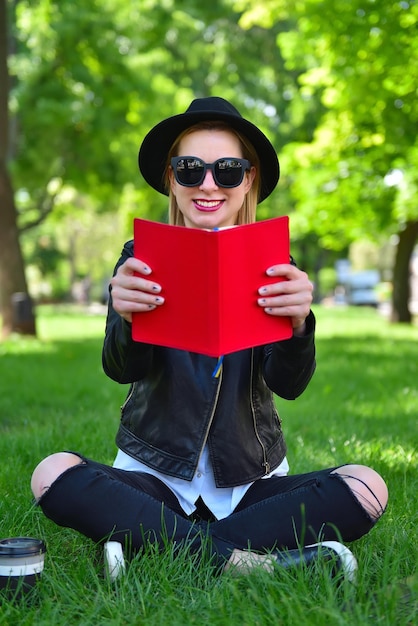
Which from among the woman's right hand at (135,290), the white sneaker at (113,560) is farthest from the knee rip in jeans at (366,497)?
the woman's right hand at (135,290)

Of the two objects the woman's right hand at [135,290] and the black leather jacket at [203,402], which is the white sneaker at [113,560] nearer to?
the black leather jacket at [203,402]

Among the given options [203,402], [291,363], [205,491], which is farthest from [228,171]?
[205,491]

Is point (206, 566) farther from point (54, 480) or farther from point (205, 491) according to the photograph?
point (54, 480)

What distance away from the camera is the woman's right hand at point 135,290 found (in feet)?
7.95

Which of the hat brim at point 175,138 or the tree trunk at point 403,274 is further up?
the hat brim at point 175,138

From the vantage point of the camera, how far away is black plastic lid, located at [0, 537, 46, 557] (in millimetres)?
2215

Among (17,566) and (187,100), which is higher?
(187,100)

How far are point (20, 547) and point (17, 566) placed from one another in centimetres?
5

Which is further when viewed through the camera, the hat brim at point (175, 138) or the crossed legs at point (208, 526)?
the hat brim at point (175, 138)

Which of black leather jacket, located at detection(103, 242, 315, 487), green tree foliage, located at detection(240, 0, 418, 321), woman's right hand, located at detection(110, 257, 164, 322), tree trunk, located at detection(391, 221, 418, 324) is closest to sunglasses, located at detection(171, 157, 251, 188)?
black leather jacket, located at detection(103, 242, 315, 487)

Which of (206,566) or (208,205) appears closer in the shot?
(206,566)

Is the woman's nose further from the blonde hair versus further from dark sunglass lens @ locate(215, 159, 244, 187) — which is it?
the blonde hair

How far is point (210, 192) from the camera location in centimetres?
279

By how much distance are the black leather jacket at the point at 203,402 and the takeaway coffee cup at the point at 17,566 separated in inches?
25.4
